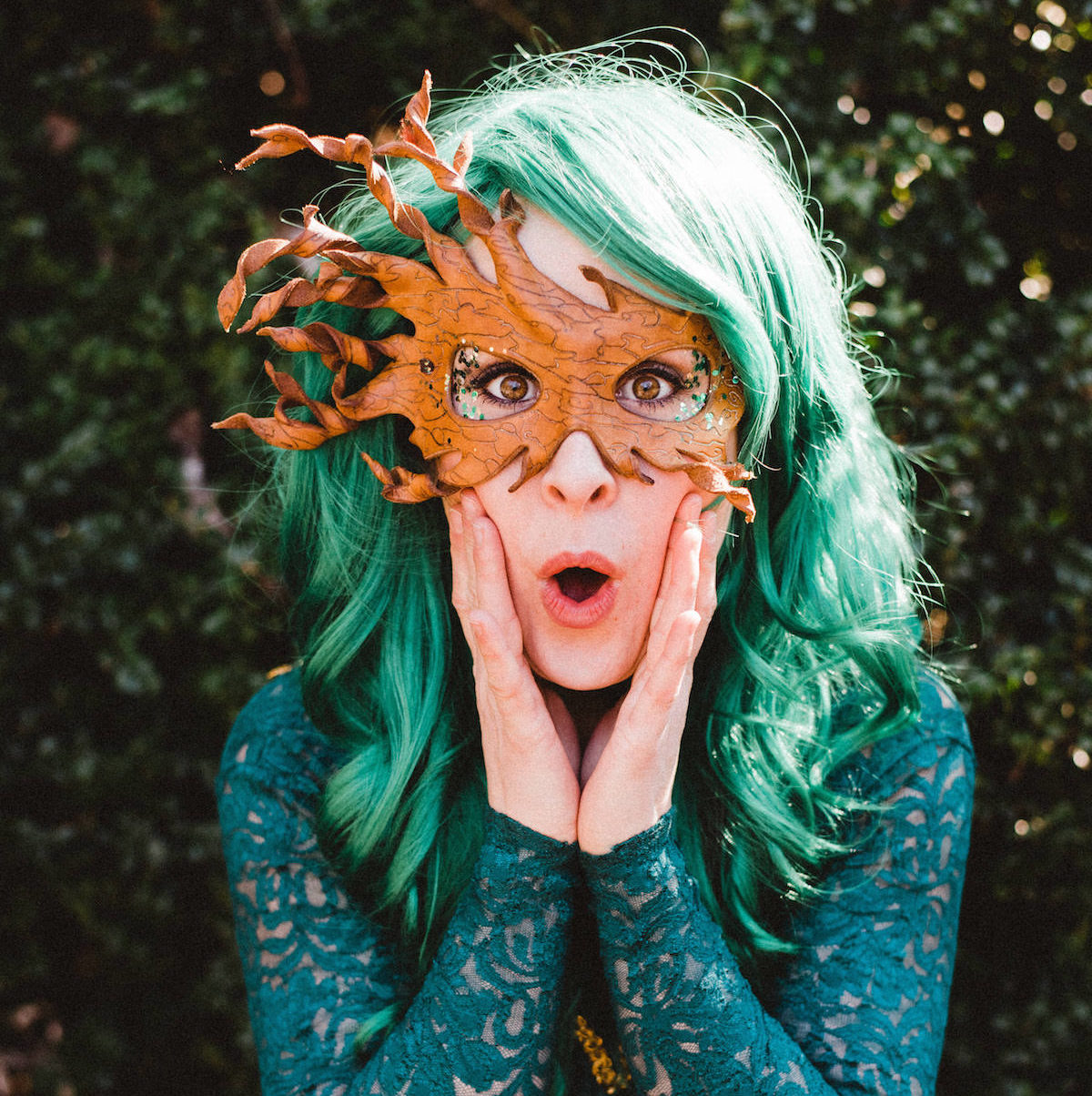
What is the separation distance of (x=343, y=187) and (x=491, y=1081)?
2.35m

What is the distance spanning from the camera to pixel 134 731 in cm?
275

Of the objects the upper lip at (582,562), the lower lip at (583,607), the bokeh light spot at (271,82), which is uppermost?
the bokeh light spot at (271,82)

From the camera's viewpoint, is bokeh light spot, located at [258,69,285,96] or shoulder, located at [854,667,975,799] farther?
bokeh light spot, located at [258,69,285,96]

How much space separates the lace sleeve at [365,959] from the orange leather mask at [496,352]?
1.72 feet

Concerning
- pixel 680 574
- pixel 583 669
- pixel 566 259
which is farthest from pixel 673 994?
pixel 566 259

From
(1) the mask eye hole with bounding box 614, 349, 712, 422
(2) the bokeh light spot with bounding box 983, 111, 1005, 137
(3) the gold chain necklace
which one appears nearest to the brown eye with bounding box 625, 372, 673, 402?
(1) the mask eye hole with bounding box 614, 349, 712, 422

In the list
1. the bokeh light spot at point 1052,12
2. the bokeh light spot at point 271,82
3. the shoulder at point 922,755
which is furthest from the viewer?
the bokeh light spot at point 271,82

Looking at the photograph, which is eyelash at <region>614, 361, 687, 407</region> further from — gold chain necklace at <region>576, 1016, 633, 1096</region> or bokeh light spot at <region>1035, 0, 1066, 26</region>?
bokeh light spot at <region>1035, 0, 1066, 26</region>

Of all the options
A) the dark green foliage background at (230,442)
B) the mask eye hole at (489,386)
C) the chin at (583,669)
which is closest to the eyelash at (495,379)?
the mask eye hole at (489,386)

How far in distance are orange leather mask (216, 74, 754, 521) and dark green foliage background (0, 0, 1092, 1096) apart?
42.0 inches

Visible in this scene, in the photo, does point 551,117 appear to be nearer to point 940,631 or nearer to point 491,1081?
point 491,1081

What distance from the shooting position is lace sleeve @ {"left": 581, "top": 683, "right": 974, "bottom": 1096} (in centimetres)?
144

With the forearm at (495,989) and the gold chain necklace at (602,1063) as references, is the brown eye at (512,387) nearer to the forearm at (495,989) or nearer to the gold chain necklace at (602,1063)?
the forearm at (495,989)

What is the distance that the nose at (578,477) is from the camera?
142 cm
